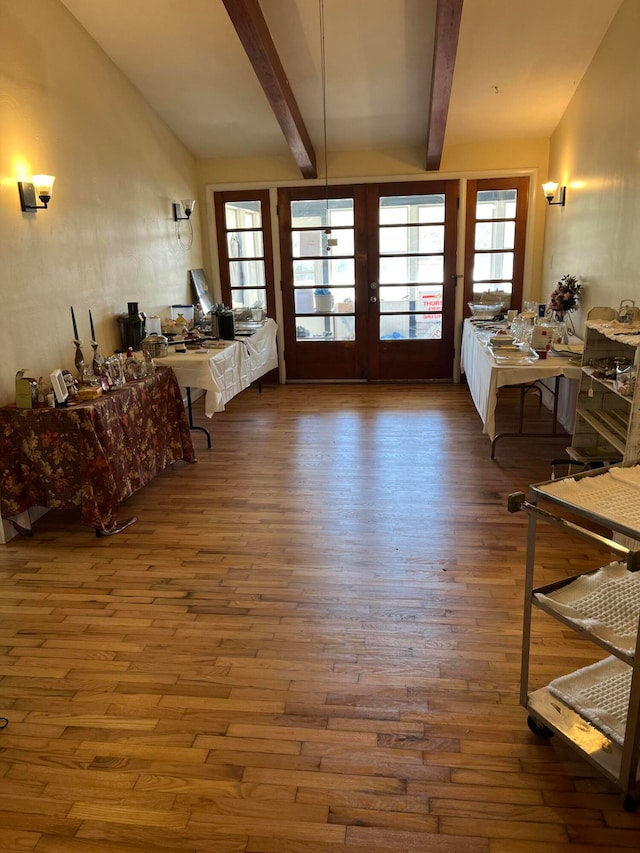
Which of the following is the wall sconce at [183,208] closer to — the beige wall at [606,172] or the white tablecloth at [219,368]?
the white tablecloth at [219,368]

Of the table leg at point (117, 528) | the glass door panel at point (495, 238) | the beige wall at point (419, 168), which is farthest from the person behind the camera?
the glass door panel at point (495, 238)

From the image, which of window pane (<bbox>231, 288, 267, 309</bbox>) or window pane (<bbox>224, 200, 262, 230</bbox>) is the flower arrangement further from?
window pane (<bbox>224, 200, 262, 230</bbox>)

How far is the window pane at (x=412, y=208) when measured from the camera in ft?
21.6

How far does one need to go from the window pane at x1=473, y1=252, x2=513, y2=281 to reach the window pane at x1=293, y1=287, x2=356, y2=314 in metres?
1.39

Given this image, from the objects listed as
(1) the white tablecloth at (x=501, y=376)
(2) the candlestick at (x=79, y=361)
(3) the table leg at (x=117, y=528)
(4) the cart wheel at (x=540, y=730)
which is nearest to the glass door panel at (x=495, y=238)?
(1) the white tablecloth at (x=501, y=376)

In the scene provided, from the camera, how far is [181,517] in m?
3.66

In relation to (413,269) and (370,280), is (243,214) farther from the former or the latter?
(413,269)

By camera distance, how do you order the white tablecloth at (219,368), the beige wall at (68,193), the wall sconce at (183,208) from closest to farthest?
the beige wall at (68,193) < the white tablecloth at (219,368) < the wall sconce at (183,208)

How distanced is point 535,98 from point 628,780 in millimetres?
5519

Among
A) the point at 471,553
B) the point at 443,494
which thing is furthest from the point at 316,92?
the point at 471,553

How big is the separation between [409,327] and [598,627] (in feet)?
18.2

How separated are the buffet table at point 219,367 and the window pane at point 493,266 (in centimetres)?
255

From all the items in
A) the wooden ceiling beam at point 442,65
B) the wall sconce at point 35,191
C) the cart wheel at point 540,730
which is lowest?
the cart wheel at point 540,730

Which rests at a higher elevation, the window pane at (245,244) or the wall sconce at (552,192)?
the wall sconce at (552,192)
